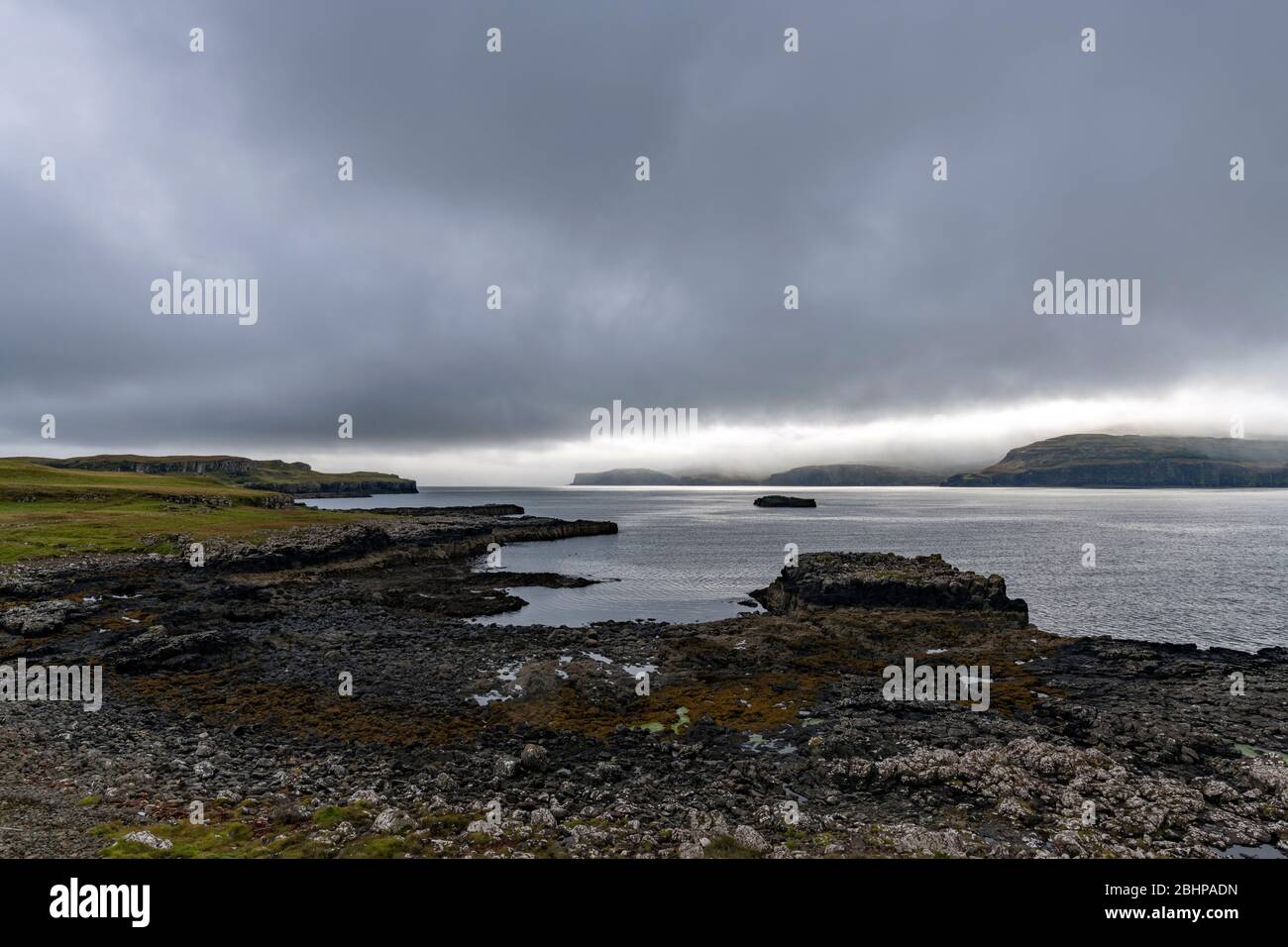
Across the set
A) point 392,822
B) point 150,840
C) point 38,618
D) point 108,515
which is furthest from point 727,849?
point 108,515

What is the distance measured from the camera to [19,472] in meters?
114

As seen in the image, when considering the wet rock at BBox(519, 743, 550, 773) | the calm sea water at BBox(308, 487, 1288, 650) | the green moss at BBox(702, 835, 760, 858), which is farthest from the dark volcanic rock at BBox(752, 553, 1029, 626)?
the green moss at BBox(702, 835, 760, 858)

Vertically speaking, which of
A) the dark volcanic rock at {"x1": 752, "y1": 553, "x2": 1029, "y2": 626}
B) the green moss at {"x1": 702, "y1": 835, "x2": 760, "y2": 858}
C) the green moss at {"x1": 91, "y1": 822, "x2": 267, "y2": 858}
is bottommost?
the dark volcanic rock at {"x1": 752, "y1": 553, "x2": 1029, "y2": 626}

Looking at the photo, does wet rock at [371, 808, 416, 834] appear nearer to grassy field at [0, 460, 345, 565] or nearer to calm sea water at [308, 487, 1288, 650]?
calm sea water at [308, 487, 1288, 650]

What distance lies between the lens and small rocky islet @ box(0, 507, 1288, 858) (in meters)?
13.9

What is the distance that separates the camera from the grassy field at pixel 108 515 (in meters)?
58.2

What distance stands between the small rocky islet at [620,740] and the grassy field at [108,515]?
1959 centimetres

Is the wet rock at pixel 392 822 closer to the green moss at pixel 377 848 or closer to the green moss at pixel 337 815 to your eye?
the green moss at pixel 377 848

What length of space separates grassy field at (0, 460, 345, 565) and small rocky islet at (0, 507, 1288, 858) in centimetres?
1959

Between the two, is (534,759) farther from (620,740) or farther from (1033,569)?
(1033,569)

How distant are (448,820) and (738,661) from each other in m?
20.5

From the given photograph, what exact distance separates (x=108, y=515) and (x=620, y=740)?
3532 inches

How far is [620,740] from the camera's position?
69.6ft
